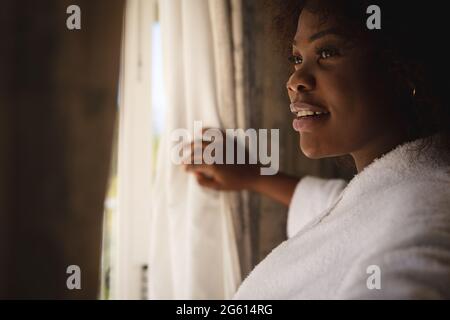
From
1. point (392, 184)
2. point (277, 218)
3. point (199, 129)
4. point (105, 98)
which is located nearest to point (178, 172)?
point (199, 129)

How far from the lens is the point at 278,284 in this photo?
60 cm

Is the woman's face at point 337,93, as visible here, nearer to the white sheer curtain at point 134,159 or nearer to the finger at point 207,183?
the finger at point 207,183

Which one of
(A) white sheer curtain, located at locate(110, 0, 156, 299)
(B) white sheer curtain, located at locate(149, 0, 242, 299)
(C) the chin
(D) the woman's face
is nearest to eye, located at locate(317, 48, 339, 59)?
(D) the woman's face

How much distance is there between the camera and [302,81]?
63cm

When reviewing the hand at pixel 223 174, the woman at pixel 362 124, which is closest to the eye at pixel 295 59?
the woman at pixel 362 124

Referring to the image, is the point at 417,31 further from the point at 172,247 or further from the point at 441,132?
the point at 172,247

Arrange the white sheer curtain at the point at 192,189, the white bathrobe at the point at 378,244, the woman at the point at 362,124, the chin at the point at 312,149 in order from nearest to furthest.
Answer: the white bathrobe at the point at 378,244
the woman at the point at 362,124
the chin at the point at 312,149
the white sheer curtain at the point at 192,189

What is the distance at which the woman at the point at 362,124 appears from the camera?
0.55m

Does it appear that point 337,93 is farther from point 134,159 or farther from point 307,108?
point 134,159

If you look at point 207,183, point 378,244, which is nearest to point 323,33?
point 378,244

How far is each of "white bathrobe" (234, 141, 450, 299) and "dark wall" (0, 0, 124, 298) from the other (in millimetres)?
287

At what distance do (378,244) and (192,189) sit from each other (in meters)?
0.48

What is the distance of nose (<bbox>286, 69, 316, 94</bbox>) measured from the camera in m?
0.63

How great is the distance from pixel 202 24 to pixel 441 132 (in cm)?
48
